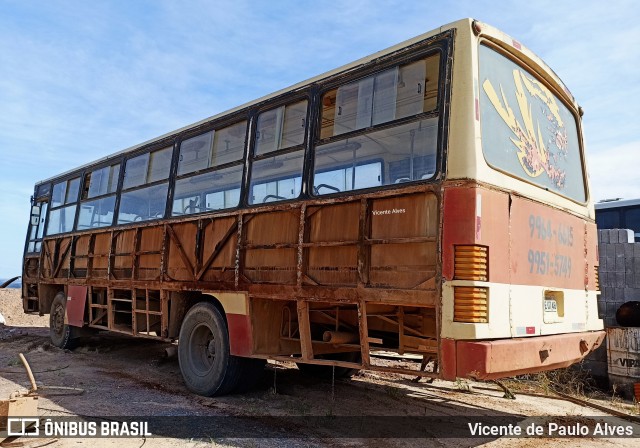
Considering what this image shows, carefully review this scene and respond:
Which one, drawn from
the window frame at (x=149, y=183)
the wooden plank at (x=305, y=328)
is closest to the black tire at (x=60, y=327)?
the window frame at (x=149, y=183)

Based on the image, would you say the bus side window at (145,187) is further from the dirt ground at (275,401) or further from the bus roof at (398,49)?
the dirt ground at (275,401)

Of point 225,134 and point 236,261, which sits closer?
point 236,261

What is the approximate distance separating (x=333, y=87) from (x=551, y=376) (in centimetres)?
508

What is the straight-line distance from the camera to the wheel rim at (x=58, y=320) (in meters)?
9.48

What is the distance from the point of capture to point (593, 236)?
A: 5.30 metres

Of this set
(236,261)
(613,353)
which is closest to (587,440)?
(613,353)

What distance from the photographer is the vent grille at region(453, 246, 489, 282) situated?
3.54 meters

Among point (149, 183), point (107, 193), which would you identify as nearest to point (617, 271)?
point (149, 183)

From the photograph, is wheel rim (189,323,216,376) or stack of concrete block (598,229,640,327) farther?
stack of concrete block (598,229,640,327)

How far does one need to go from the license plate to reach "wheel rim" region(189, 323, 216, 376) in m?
3.58

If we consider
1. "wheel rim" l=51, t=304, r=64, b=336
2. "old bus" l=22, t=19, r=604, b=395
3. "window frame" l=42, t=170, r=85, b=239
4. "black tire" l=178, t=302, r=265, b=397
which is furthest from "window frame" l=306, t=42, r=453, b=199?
"wheel rim" l=51, t=304, r=64, b=336

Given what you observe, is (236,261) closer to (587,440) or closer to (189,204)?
(189,204)

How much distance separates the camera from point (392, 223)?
4031 millimetres

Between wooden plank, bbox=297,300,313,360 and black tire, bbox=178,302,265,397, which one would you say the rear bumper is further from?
black tire, bbox=178,302,265,397
